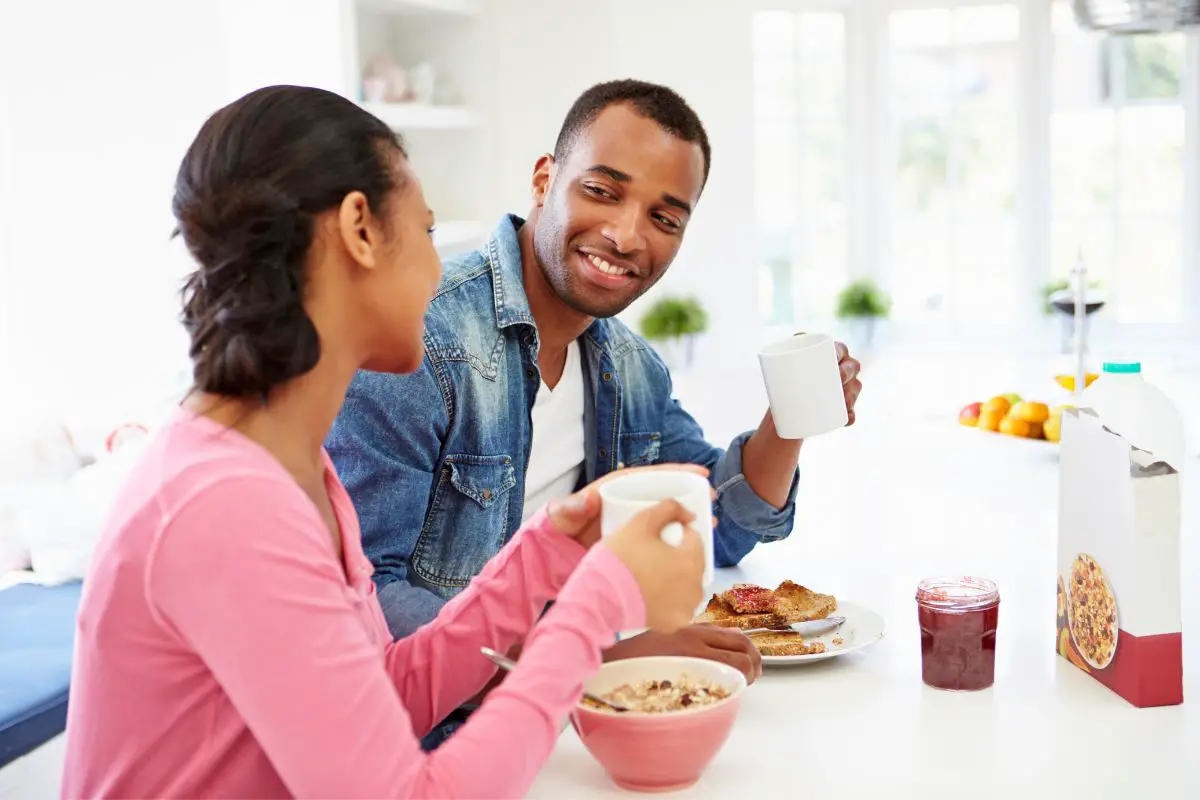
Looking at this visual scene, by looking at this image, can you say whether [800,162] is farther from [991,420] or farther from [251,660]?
[251,660]

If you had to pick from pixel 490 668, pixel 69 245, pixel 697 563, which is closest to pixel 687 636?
pixel 490 668

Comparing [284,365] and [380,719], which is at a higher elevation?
[284,365]

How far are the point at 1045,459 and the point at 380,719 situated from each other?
1971 mm

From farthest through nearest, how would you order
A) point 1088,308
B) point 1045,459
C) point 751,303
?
point 751,303, point 1088,308, point 1045,459

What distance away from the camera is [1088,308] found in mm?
3070

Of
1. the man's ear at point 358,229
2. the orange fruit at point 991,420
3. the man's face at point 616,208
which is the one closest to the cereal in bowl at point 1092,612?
the man's face at point 616,208

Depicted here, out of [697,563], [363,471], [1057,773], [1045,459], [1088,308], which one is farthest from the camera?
[1088,308]

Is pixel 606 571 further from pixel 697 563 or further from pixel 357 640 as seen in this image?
pixel 357 640

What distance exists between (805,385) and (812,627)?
273 mm

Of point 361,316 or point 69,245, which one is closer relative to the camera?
point 361,316

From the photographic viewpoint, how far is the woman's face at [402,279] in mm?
967

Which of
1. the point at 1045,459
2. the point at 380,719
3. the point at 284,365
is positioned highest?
the point at 284,365

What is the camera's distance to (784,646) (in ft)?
4.52

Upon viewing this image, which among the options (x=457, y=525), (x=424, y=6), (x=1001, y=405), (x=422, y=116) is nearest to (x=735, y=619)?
(x=457, y=525)
